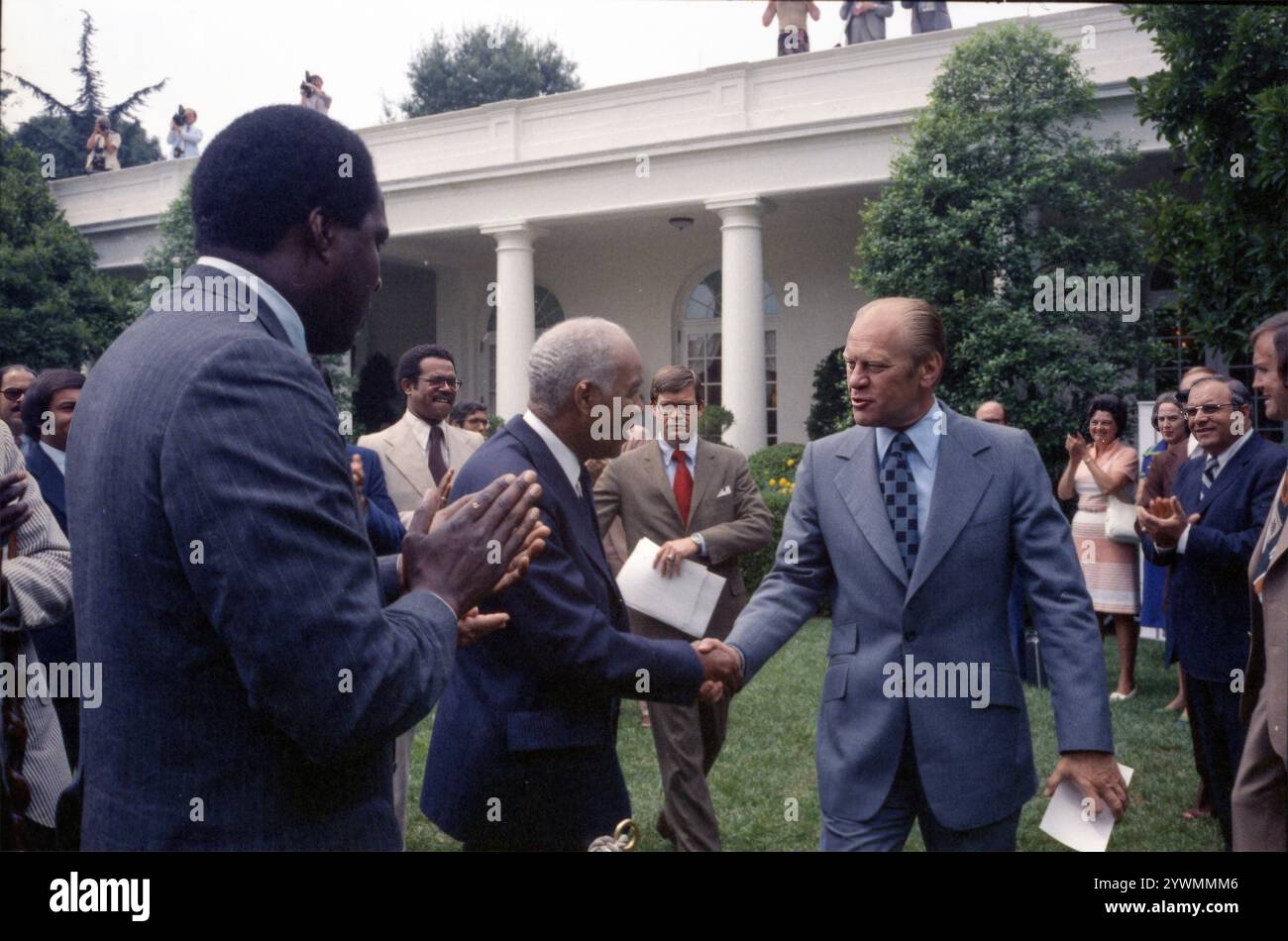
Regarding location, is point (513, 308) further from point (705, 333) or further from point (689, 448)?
point (689, 448)

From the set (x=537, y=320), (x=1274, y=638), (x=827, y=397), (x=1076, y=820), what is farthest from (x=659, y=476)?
(x=537, y=320)

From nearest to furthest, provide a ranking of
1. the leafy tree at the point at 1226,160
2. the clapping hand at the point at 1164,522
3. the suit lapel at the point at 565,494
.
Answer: the suit lapel at the point at 565,494, the clapping hand at the point at 1164,522, the leafy tree at the point at 1226,160

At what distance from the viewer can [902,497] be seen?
3287mm

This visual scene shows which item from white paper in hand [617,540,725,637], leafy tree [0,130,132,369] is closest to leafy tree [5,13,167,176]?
leafy tree [0,130,132,369]

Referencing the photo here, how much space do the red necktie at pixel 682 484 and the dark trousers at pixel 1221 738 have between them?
260 cm

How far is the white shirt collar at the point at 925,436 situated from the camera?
3.32 meters

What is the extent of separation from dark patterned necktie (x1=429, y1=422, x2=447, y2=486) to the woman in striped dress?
481cm

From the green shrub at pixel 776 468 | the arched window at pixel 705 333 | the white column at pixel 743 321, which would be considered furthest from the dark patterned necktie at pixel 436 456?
the arched window at pixel 705 333

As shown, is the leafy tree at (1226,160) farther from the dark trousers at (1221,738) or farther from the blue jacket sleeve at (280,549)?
the blue jacket sleeve at (280,549)

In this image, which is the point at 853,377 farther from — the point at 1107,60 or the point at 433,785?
the point at 1107,60

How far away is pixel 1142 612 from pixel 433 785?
7.79 metres

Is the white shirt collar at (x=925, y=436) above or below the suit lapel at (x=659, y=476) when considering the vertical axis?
above
